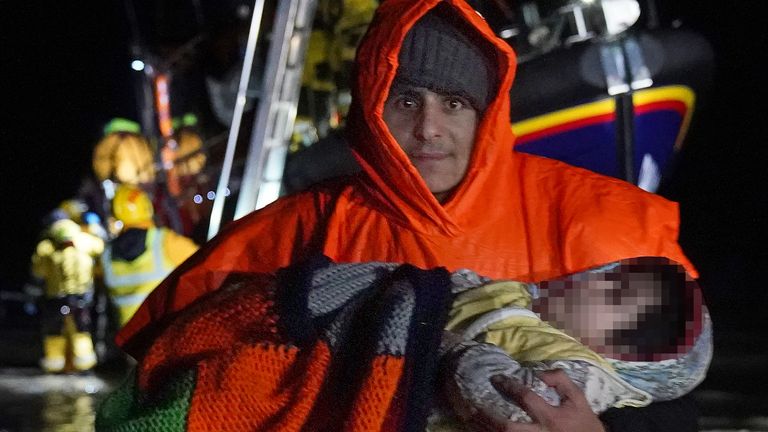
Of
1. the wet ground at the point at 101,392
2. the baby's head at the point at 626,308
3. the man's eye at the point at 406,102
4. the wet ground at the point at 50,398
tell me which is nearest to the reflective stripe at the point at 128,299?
the wet ground at the point at 101,392

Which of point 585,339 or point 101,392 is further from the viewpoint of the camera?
point 101,392

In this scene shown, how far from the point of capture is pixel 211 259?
2051 mm

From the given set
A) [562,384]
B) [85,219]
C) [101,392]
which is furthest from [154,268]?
[85,219]

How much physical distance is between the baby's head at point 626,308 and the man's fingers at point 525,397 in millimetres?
273

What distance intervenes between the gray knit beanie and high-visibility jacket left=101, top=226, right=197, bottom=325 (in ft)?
11.9

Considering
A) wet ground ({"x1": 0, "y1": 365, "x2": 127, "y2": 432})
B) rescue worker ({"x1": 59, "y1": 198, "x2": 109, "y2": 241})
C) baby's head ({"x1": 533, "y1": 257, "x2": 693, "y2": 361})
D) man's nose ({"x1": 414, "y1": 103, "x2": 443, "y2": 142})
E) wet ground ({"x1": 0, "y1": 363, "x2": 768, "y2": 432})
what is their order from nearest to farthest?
baby's head ({"x1": 533, "y1": 257, "x2": 693, "y2": 361})
man's nose ({"x1": 414, "y1": 103, "x2": 443, "y2": 142})
wet ground ({"x1": 0, "y1": 363, "x2": 768, "y2": 432})
wet ground ({"x1": 0, "y1": 365, "x2": 127, "y2": 432})
rescue worker ({"x1": 59, "y1": 198, "x2": 109, "y2": 241})

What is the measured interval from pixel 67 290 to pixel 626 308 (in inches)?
349

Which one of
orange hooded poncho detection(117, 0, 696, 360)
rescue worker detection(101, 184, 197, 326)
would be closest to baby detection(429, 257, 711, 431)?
orange hooded poncho detection(117, 0, 696, 360)

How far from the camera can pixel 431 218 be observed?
6.47ft

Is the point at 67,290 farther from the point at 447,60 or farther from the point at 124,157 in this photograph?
the point at 447,60

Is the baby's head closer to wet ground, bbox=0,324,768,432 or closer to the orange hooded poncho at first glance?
the orange hooded poncho

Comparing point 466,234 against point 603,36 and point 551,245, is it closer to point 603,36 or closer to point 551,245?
point 551,245

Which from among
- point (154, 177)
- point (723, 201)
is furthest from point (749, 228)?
point (154, 177)

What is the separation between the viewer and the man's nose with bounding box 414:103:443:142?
2021 millimetres
